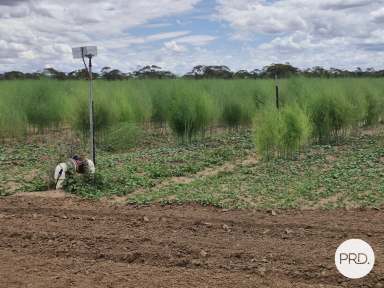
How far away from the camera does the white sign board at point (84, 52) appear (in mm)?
8184

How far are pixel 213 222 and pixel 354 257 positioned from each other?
1868 mm

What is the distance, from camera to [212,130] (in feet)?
53.7

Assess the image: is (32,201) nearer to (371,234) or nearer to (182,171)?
(182,171)

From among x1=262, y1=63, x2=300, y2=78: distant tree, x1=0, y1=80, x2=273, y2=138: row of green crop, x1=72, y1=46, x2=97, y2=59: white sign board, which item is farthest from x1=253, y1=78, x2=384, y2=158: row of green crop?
x1=262, y1=63, x2=300, y2=78: distant tree

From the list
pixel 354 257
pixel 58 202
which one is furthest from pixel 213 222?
pixel 58 202

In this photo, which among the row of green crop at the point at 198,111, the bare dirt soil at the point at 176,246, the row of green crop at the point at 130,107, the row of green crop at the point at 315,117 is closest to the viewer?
the bare dirt soil at the point at 176,246

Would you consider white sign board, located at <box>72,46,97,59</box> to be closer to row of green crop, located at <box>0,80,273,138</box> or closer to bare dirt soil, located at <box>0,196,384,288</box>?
bare dirt soil, located at <box>0,196,384,288</box>

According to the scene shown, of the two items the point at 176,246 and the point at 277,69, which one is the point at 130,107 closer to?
the point at 176,246

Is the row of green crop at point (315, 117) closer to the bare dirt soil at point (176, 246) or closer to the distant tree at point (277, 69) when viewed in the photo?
the bare dirt soil at point (176, 246)

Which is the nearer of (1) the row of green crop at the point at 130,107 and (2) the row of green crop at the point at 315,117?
(2) the row of green crop at the point at 315,117
